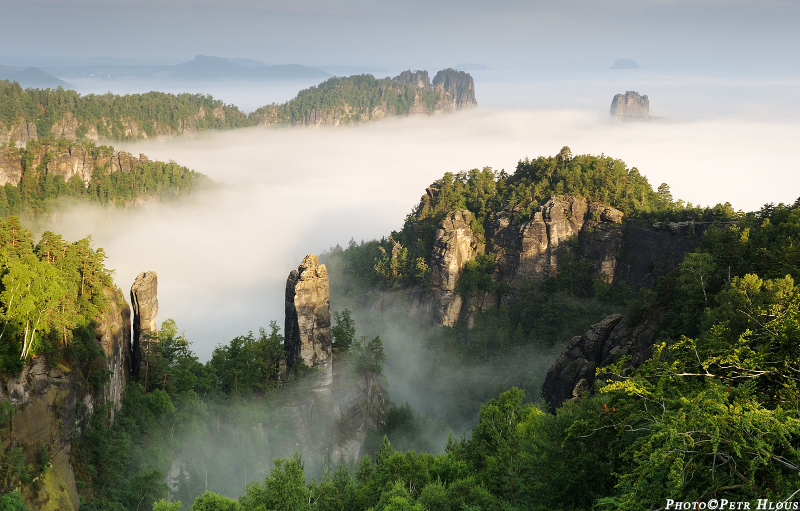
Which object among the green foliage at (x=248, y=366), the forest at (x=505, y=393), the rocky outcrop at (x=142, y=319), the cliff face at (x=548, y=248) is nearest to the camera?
the forest at (x=505, y=393)

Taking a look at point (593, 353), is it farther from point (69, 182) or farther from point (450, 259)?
point (69, 182)

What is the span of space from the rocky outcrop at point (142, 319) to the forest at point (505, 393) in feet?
5.97

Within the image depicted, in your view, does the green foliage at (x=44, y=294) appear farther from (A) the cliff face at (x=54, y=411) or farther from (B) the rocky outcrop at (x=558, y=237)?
(B) the rocky outcrop at (x=558, y=237)

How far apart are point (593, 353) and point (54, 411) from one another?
41.3 metres

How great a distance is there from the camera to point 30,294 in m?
40.9

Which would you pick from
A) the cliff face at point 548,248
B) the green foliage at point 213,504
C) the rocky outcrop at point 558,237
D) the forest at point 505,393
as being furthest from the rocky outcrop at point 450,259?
the green foliage at point 213,504

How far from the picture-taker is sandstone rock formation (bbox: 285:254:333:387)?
68.9 metres

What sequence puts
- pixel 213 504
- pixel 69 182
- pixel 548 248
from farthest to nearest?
pixel 69 182, pixel 548 248, pixel 213 504

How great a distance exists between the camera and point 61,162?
169500mm

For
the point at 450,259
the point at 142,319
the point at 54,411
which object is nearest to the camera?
the point at 54,411

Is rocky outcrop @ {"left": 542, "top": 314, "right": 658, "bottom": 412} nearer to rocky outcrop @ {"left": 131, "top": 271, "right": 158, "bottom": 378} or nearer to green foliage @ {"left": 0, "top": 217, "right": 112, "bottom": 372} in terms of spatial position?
rocky outcrop @ {"left": 131, "top": 271, "right": 158, "bottom": 378}

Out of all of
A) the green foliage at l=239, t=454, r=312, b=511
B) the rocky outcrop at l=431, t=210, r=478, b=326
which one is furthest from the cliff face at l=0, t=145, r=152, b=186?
the green foliage at l=239, t=454, r=312, b=511

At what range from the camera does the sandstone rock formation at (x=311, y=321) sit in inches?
2714

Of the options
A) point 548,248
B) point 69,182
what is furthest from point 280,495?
point 69,182
